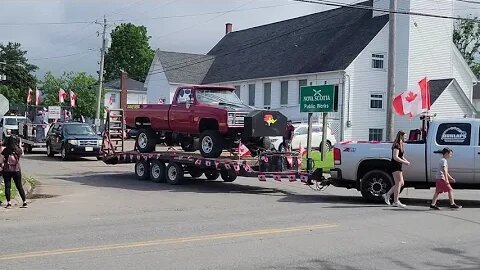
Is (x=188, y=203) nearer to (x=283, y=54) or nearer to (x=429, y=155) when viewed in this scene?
(x=429, y=155)

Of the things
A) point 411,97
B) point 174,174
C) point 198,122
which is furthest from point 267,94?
point 198,122

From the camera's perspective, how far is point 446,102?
40.2 m

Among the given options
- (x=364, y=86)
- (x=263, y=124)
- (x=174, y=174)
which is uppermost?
(x=364, y=86)

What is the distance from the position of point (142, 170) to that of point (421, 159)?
921 cm

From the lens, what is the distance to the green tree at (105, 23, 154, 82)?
95938 millimetres

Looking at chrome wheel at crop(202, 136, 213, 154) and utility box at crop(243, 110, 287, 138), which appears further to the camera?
chrome wheel at crop(202, 136, 213, 154)

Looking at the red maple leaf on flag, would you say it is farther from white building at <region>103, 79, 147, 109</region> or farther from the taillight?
white building at <region>103, 79, 147, 109</region>

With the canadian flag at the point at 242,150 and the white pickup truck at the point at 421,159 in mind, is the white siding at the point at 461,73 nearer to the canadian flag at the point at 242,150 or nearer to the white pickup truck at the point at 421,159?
the canadian flag at the point at 242,150

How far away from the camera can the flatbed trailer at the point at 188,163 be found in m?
15.8

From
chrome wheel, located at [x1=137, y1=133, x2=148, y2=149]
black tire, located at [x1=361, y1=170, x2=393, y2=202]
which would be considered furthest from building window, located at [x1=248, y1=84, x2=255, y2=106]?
black tire, located at [x1=361, y1=170, x2=393, y2=202]

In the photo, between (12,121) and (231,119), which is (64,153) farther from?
(12,121)

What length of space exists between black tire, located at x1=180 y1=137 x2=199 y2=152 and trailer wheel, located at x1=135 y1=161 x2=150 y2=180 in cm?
133

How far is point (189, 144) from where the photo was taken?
19.6 metres

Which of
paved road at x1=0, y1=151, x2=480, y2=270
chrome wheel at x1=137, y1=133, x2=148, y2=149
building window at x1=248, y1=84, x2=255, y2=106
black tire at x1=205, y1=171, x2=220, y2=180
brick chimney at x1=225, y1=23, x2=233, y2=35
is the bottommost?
paved road at x1=0, y1=151, x2=480, y2=270
